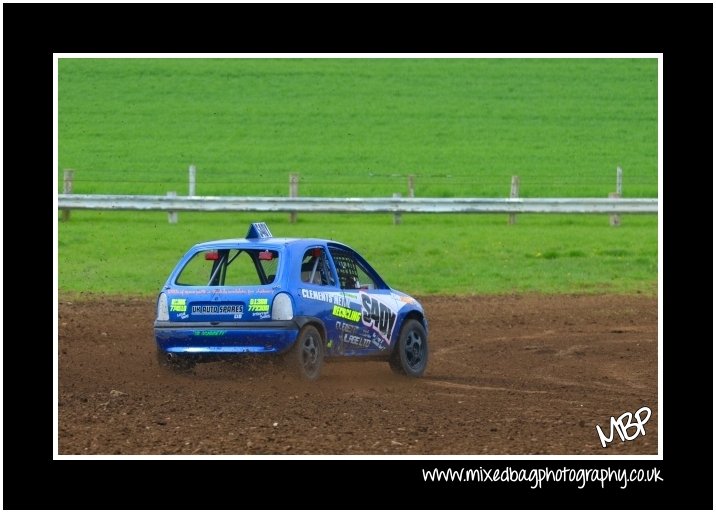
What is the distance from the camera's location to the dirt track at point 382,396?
10.0 m

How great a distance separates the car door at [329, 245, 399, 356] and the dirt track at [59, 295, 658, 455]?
397 mm

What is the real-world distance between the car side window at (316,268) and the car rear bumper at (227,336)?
35.4 inches

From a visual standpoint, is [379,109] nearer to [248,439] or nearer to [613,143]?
[613,143]

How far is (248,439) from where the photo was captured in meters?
10.1

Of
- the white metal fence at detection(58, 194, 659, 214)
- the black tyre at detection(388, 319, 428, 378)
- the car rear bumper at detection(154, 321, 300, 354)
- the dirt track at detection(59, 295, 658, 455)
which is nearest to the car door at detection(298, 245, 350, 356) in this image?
the car rear bumper at detection(154, 321, 300, 354)

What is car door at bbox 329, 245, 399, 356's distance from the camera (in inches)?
526

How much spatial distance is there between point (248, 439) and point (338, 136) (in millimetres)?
36779

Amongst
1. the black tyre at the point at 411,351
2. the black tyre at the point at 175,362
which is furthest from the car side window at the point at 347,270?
the black tyre at the point at 175,362

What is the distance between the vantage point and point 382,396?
40.9 feet

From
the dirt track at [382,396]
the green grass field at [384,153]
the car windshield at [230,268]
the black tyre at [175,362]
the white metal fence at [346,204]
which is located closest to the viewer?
the dirt track at [382,396]

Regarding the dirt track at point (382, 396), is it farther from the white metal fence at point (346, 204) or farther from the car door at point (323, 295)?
the white metal fence at point (346, 204)

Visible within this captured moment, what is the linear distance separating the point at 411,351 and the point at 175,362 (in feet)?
8.65

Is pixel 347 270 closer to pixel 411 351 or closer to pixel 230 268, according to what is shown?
pixel 411 351

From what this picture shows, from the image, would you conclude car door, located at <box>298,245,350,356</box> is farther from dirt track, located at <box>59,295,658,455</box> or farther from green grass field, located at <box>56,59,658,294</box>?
green grass field, located at <box>56,59,658,294</box>
